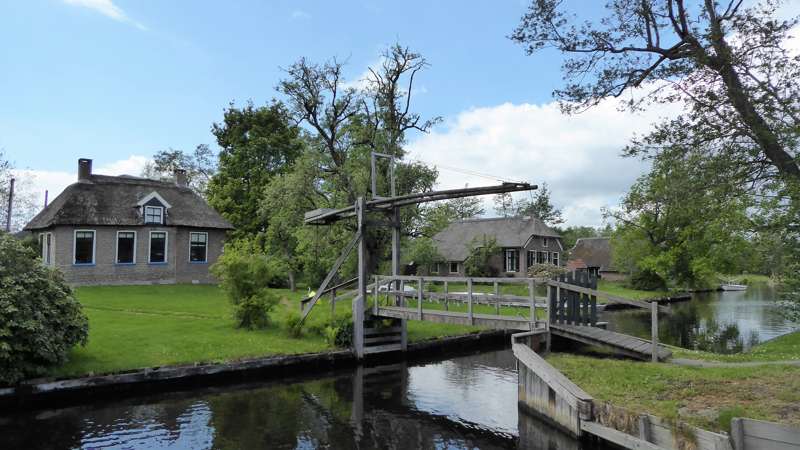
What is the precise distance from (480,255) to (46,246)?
30.7 metres

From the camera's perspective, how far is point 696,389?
352 inches

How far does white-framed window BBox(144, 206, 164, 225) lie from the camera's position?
103 feet

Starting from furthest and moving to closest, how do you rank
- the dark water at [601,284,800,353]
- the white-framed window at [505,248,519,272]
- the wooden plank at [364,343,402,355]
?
1. the white-framed window at [505,248,519,272]
2. the dark water at [601,284,800,353]
3. the wooden plank at [364,343,402,355]

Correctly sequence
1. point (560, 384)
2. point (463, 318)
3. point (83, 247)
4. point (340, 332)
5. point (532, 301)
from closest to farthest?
1. point (560, 384)
2. point (532, 301)
3. point (463, 318)
4. point (340, 332)
5. point (83, 247)

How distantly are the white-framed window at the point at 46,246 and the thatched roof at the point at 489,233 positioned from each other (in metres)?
Result: 28.0

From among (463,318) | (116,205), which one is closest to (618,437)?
(463,318)

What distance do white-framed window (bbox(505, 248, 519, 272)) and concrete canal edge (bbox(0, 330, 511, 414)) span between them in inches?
1212

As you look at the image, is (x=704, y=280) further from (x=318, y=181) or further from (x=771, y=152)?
(x=771, y=152)

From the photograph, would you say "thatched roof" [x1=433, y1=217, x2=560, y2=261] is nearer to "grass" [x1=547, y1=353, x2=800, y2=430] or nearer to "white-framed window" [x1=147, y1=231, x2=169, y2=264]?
"white-framed window" [x1=147, y1=231, x2=169, y2=264]

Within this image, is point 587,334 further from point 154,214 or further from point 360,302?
point 154,214

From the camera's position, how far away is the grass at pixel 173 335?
13.6 m

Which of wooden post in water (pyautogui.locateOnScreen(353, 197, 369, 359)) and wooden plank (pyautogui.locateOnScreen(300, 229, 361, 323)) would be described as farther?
wooden plank (pyautogui.locateOnScreen(300, 229, 361, 323))

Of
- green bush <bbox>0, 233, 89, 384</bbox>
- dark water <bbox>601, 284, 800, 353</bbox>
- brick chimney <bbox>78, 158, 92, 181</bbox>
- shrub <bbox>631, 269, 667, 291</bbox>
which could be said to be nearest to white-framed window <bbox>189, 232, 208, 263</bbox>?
brick chimney <bbox>78, 158, 92, 181</bbox>

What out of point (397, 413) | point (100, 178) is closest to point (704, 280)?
point (397, 413)
